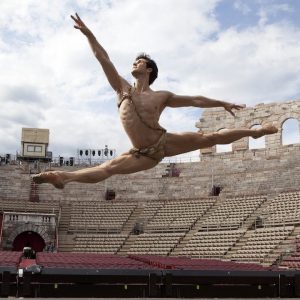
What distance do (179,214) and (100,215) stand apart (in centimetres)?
677

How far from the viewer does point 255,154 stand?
140 ft

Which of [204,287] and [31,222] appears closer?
[204,287]

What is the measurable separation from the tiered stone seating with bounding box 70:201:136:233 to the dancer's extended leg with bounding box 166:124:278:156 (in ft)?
107

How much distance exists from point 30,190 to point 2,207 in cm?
429

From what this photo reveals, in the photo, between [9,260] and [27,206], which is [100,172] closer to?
[9,260]

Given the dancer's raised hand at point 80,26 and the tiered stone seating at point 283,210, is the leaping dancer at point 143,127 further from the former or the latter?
the tiered stone seating at point 283,210

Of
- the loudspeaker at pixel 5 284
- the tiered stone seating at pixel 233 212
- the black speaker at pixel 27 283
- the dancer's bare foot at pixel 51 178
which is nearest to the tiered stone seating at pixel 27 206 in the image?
the tiered stone seating at pixel 233 212

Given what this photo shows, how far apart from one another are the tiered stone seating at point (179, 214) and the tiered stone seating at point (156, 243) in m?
0.94

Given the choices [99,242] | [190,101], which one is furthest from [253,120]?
[190,101]

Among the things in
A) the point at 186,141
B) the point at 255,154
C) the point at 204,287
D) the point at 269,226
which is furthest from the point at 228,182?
the point at 186,141

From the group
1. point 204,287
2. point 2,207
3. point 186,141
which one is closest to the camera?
point 186,141

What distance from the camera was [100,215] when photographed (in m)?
41.5

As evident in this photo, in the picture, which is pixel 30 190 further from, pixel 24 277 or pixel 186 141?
pixel 186 141

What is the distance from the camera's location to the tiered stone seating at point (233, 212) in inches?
1384
